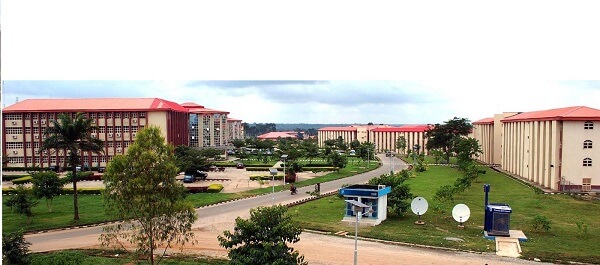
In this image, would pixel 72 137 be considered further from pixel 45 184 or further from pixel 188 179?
pixel 188 179

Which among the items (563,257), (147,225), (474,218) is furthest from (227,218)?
(563,257)

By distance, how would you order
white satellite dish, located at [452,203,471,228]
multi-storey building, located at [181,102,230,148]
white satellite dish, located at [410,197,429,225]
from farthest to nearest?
multi-storey building, located at [181,102,230,148], white satellite dish, located at [410,197,429,225], white satellite dish, located at [452,203,471,228]

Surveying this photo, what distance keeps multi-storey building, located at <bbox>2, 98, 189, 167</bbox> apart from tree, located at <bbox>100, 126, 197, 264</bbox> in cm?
4085

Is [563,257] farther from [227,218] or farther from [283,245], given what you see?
[227,218]

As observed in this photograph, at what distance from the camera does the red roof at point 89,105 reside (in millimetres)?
50812

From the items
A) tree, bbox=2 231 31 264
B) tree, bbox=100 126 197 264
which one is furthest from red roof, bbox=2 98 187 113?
tree, bbox=100 126 197 264

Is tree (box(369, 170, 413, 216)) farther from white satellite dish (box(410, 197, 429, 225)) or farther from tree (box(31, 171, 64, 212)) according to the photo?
tree (box(31, 171, 64, 212))

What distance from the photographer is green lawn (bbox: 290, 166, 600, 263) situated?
17.2m

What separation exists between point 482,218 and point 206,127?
5952 cm

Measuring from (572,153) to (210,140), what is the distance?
190ft

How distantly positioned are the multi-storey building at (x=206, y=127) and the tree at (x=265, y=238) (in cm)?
5952

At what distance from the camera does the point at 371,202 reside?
22.1 meters

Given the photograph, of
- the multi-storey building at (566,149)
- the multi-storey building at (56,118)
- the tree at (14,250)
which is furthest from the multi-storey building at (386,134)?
the tree at (14,250)

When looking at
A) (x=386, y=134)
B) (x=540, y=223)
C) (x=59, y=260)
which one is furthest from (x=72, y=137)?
(x=386, y=134)
